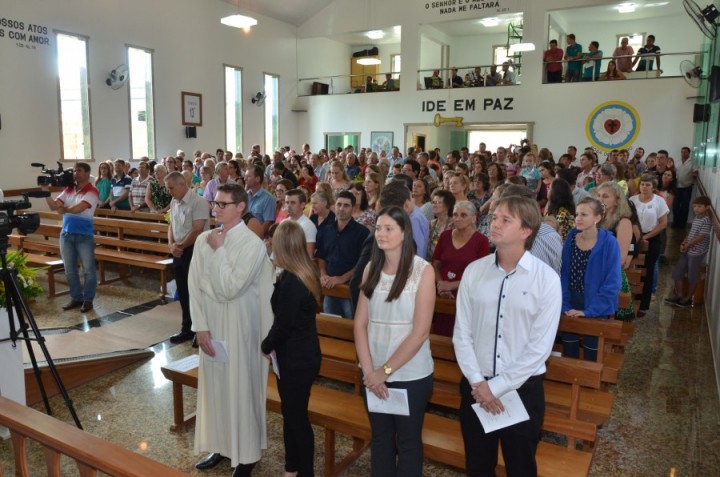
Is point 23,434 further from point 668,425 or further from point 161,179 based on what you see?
point 161,179

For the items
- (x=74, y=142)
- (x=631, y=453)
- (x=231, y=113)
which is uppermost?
(x=231, y=113)

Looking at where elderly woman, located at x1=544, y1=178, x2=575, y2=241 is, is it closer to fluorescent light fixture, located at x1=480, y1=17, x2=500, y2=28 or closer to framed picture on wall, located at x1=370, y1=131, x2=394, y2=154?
framed picture on wall, located at x1=370, y1=131, x2=394, y2=154

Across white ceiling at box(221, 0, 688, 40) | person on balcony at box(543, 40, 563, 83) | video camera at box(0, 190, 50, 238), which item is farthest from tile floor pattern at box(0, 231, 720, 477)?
white ceiling at box(221, 0, 688, 40)

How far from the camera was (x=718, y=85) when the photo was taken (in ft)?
21.0

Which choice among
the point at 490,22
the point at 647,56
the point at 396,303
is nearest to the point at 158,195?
the point at 396,303

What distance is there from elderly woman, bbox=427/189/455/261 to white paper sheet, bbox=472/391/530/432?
2268 mm

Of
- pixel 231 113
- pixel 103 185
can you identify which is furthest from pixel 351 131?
pixel 103 185

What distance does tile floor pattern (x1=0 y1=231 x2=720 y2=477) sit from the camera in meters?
3.23

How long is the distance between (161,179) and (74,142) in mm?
5489

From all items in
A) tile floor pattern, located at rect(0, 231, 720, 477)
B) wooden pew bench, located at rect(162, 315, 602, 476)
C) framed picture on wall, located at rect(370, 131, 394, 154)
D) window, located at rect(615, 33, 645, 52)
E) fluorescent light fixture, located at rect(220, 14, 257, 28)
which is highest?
window, located at rect(615, 33, 645, 52)

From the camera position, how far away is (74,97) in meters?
12.2

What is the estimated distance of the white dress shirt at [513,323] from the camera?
221cm

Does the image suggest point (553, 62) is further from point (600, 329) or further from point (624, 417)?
point (600, 329)

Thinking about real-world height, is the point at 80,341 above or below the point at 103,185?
below
